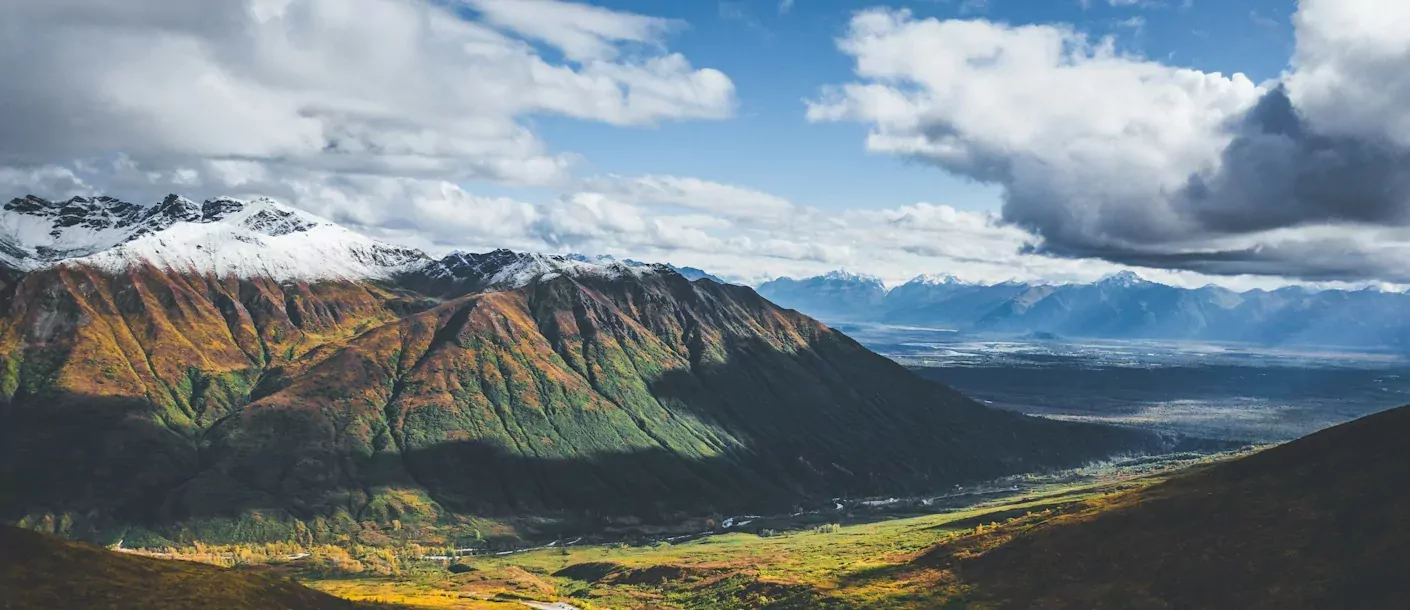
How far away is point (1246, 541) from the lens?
6181 inches

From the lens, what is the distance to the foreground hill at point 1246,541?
A: 463 ft

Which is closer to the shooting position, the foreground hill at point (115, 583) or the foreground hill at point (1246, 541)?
the foreground hill at point (115, 583)

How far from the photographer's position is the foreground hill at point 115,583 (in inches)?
4906

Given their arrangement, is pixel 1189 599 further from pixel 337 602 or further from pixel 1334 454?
pixel 337 602

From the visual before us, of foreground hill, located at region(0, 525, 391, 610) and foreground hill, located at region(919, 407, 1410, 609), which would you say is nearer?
foreground hill, located at region(0, 525, 391, 610)

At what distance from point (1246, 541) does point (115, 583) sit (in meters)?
179

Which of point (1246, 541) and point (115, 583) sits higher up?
point (1246, 541)

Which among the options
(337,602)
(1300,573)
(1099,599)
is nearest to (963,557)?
(1099,599)

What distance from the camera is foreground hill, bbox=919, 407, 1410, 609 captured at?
141m

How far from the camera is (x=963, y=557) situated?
189 metres

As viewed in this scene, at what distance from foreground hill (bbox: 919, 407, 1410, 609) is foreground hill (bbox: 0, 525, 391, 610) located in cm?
12283

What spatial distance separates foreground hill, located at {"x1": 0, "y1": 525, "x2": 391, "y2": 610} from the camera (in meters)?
125

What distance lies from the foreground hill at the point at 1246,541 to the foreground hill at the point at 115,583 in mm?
122829

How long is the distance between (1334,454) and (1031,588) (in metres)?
67.0
